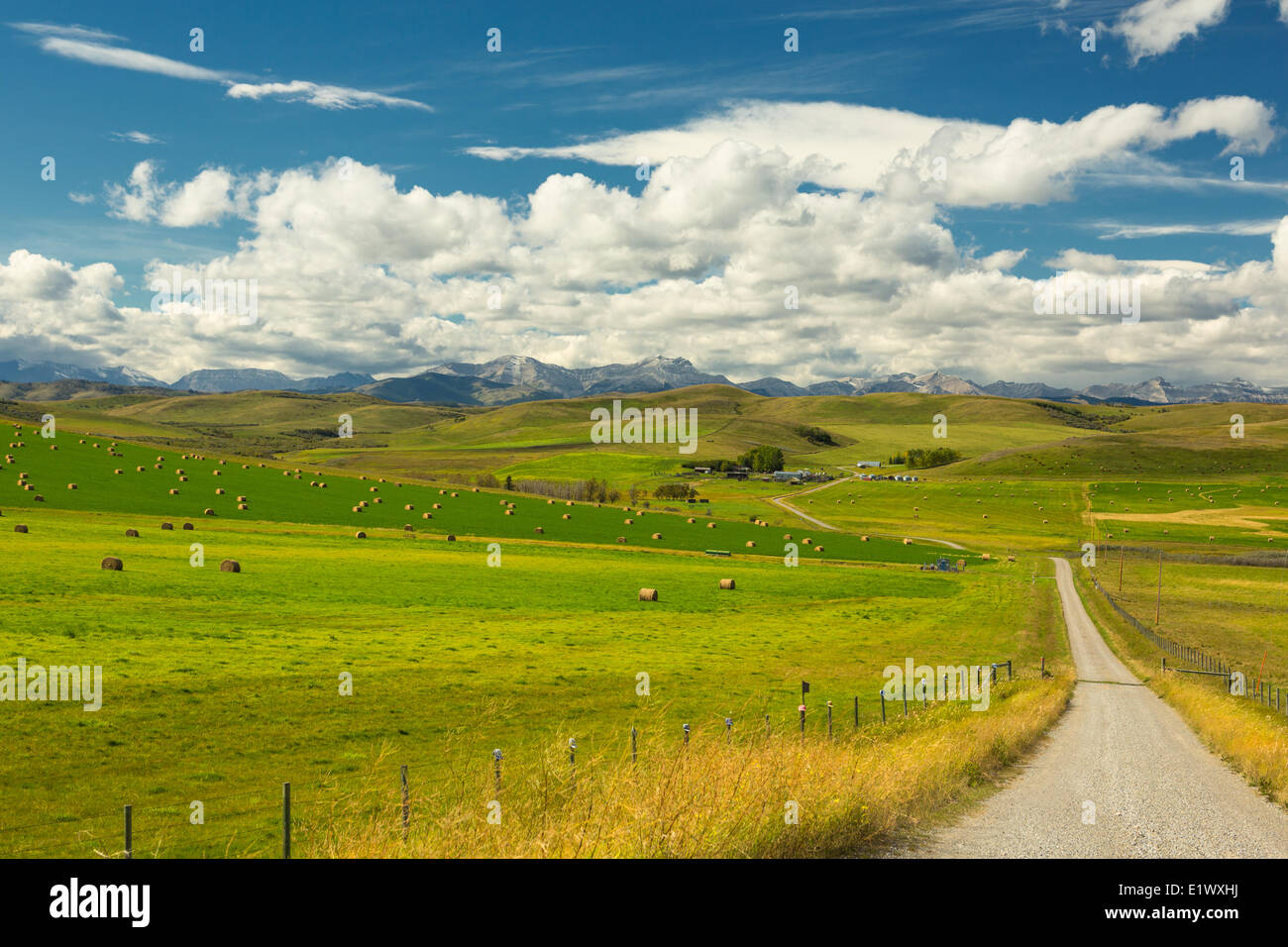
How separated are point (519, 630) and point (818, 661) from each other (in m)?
18.7

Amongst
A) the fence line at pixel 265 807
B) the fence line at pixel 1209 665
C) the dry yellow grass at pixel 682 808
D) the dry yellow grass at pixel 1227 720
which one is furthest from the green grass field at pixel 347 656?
the fence line at pixel 1209 665

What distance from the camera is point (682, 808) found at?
12.7m

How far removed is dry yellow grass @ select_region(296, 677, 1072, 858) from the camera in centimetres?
1177

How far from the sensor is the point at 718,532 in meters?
Result: 131

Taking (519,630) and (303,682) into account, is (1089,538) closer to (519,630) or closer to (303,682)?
(519,630)

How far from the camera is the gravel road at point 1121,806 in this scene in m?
15.9

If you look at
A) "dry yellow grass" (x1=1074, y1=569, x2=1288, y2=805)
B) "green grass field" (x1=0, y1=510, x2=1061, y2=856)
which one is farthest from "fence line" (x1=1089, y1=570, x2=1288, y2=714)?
"green grass field" (x1=0, y1=510, x2=1061, y2=856)

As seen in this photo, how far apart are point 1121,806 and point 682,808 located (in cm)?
1421

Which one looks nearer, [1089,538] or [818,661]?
[818,661]

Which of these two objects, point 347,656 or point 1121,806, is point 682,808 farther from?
point 347,656

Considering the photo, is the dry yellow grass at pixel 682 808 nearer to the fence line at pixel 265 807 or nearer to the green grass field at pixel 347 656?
the fence line at pixel 265 807
